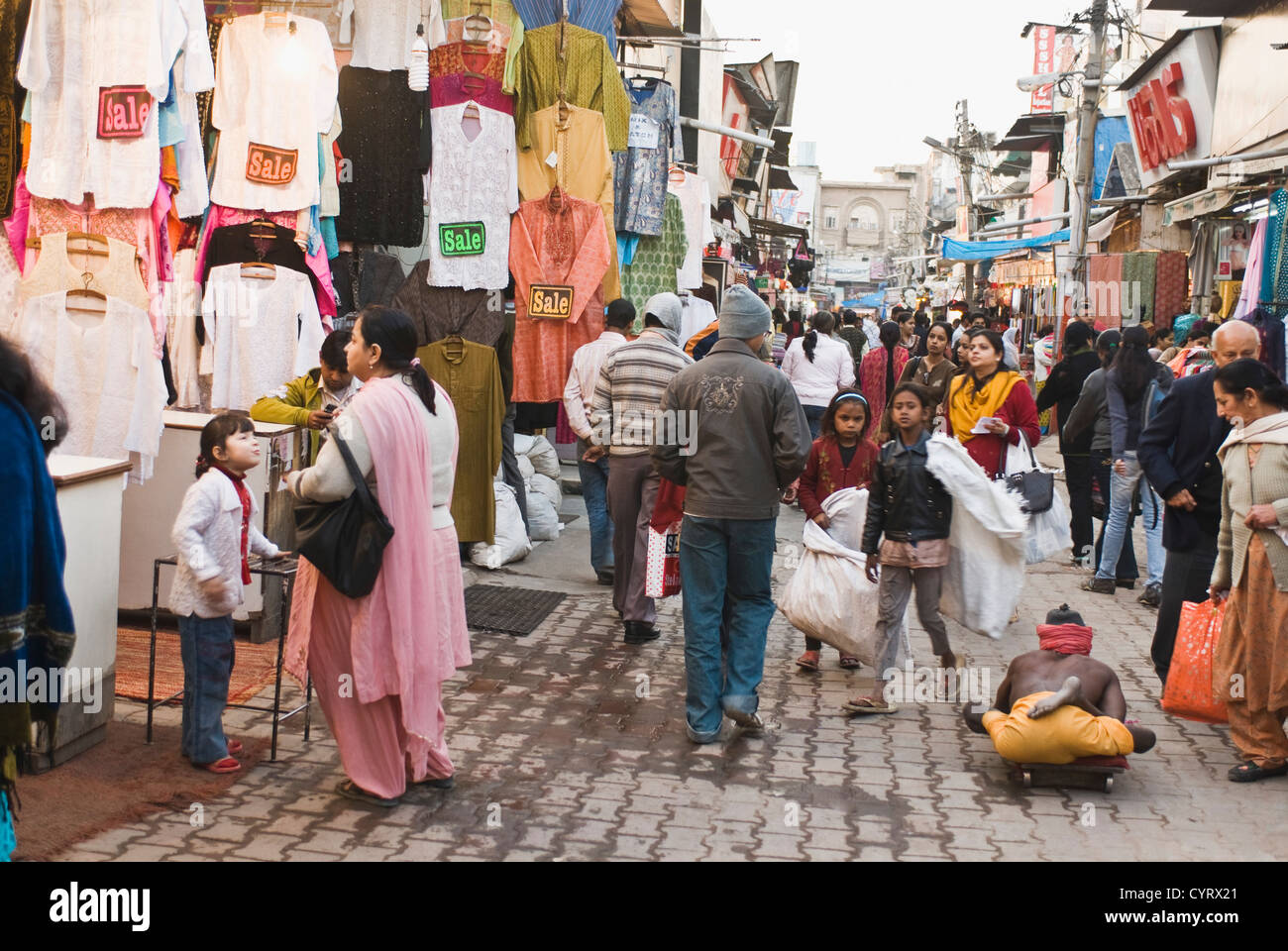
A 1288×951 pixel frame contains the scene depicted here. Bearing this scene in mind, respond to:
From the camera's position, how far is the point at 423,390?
185 inches

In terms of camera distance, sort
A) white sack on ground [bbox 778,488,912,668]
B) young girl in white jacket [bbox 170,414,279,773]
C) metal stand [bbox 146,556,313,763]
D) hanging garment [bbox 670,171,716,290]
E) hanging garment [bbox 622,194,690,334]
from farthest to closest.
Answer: hanging garment [bbox 670,171,716,290] < hanging garment [bbox 622,194,690,334] < white sack on ground [bbox 778,488,912,668] < metal stand [bbox 146,556,313,763] < young girl in white jacket [bbox 170,414,279,773]

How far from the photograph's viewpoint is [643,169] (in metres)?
9.70

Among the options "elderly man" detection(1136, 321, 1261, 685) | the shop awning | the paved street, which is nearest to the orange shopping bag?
the paved street

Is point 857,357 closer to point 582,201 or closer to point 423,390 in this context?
point 582,201

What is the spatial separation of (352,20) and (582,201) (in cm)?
190

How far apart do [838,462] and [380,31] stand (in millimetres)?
4092

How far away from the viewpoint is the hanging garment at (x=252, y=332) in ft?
23.6

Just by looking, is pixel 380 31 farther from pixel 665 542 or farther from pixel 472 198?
pixel 665 542

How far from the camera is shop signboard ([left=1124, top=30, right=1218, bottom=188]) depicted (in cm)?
1617

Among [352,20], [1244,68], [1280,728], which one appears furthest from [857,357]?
[1280,728]

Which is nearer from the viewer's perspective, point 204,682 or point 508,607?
point 204,682

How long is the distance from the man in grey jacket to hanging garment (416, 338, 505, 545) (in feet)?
10.1

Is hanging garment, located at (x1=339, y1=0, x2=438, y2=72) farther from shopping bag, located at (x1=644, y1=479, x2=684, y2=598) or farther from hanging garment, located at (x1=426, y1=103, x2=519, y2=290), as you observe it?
shopping bag, located at (x1=644, y1=479, x2=684, y2=598)

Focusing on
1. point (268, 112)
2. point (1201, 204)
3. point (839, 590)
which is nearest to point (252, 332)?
point (268, 112)
